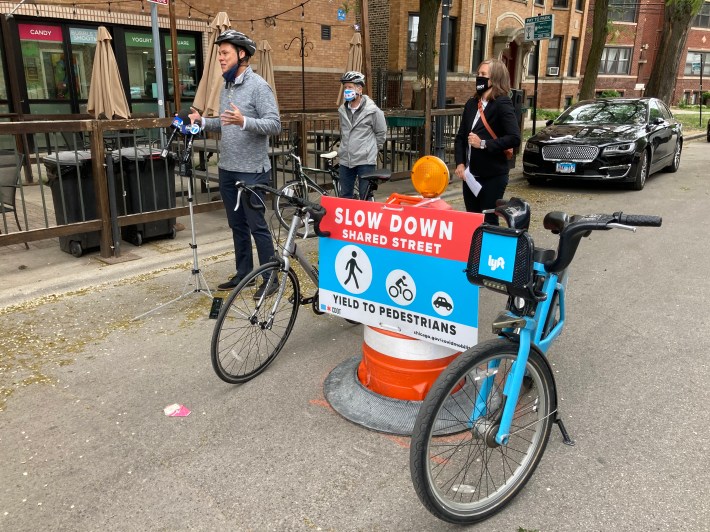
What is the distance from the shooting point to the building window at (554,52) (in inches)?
1195

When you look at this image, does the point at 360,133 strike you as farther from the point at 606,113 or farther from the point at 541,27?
the point at 541,27

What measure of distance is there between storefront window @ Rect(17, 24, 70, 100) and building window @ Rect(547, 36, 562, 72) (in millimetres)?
24477

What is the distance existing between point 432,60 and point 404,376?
1101 cm

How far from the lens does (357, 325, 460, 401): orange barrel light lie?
353 cm

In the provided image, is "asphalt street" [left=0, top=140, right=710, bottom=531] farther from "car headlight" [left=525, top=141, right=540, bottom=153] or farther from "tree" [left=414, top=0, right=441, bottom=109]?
"tree" [left=414, top=0, right=441, bottom=109]

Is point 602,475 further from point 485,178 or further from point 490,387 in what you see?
point 485,178

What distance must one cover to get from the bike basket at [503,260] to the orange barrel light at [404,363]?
0.94 m

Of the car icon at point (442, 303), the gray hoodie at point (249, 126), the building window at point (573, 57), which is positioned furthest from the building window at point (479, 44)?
the car icon at point (442, 303)

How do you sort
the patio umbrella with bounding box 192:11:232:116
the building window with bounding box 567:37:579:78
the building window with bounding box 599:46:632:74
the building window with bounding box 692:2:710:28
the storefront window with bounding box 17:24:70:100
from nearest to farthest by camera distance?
the patio umbrella with bounding box 192:11:232:116
the storefront window with bounding box 17:24:70:100
the building window with bounding box 567:37:579:78
the building window with bounding box 599:46:632:74
the building window with bounding box 692:2:710:28

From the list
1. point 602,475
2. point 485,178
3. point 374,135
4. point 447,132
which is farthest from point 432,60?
point 602,475

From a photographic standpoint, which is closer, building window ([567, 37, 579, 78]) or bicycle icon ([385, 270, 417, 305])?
bicycle icon ([385, 270, 417, 305])

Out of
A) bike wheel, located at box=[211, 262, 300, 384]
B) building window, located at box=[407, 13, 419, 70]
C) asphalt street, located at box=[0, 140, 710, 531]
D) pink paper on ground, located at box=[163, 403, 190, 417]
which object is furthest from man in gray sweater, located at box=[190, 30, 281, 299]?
building window, located at box=[407, 13, 419, 70]

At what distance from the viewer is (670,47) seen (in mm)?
20953

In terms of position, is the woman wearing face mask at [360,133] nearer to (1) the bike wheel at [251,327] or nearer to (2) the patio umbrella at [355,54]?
(1) the bike wheel at [251,327]
